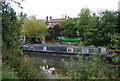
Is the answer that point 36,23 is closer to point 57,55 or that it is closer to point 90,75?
point 57,55

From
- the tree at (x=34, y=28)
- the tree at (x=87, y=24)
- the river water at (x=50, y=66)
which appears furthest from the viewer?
the tree at (x=34, y=28)

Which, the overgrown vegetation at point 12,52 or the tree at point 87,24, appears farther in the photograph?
the tree at point 87,24

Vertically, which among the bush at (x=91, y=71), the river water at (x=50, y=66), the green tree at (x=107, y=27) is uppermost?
the green tree at (x=107, y=27)

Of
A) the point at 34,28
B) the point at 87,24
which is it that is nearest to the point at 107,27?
the point at 87,24

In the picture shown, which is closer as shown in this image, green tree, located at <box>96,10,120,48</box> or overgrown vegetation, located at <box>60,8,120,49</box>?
green tree, located at <box>96,10,120,48</box>

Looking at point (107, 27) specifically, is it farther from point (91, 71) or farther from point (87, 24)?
point (91, 71)

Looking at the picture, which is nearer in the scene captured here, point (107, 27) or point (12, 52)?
point (12, 52)

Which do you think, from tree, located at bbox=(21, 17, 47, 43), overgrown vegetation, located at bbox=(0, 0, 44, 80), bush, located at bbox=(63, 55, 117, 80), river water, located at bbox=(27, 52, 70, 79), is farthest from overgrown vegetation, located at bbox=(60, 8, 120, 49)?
bush, located at bbox=(63, 55, 117, 80)

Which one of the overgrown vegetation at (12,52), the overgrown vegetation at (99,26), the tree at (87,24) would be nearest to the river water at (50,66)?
the overgrown vegetation at (12,52)

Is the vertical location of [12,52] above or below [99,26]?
below

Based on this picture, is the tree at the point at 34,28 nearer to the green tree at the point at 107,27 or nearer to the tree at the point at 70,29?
the tree at the point at 70,29

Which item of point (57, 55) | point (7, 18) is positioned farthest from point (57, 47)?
point (7, 18)

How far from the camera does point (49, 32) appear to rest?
1748 cm

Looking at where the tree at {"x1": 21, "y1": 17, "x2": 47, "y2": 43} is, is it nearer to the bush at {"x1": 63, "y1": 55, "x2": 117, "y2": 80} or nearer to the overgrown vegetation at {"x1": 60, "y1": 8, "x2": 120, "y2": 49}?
the overgrown vegetation at {"x1": 60, "y1": 8, "x2": 120, "y2": 49}
